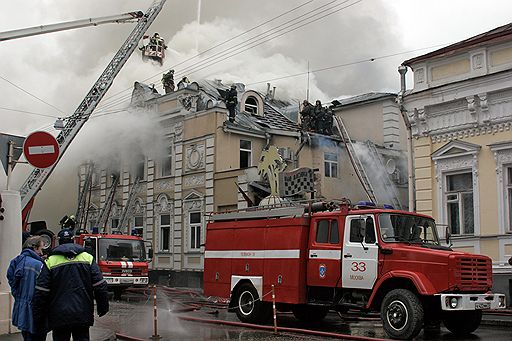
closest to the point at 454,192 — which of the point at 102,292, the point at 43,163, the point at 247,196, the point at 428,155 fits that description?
the point at 428,155

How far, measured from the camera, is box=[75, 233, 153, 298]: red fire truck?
22.8 meters

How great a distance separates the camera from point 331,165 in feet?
102

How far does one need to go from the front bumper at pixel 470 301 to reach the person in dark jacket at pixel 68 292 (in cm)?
661

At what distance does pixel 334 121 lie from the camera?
34.1 m

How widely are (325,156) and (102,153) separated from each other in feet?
34.7

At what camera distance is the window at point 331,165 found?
101ft

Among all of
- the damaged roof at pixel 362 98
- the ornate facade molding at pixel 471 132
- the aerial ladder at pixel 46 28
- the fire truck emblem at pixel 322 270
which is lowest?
the fire truck emblem at pixel 322 270

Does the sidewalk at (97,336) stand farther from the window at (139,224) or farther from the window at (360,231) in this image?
the window at (139,224)

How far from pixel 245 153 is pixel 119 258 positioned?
28.8ft

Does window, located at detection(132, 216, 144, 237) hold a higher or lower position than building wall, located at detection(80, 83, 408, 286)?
lower

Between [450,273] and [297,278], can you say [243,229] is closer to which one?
[297,278]

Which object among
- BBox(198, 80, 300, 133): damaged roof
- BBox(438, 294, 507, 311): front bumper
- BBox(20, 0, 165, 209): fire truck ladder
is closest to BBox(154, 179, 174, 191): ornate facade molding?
BBox(198, 80, 300, 133): damaged roof

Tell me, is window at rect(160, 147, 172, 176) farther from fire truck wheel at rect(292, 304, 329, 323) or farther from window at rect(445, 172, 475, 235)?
fire truck wheel at rect(292, 304, 329, 323)

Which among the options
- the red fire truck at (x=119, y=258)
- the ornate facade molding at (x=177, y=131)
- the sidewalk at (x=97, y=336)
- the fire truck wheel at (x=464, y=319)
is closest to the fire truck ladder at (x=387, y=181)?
the ornate facade molding at (x=177, y=131)
